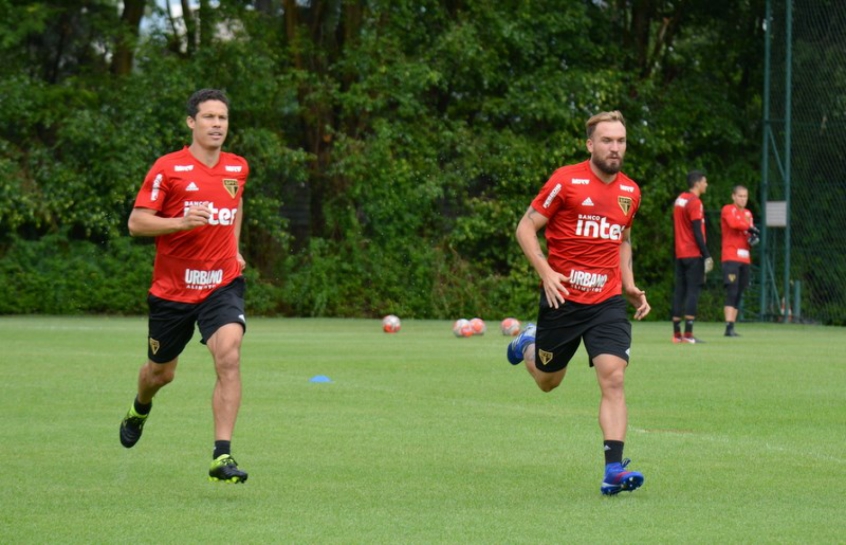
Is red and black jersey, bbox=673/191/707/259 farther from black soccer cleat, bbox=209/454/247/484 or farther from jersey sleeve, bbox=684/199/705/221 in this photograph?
black soccer cleat, bbox=209/454/247/484

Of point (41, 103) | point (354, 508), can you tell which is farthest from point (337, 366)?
point (41, 103)

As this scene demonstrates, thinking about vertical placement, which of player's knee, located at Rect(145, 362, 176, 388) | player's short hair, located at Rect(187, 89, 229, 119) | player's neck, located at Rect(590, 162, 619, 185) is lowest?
player's knee, located at Rect(145, 362, 176, 388)

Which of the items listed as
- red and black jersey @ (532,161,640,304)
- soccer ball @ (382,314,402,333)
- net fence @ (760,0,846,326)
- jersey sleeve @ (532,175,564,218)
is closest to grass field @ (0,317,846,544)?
red and black jersey @ (532,161,640,304)

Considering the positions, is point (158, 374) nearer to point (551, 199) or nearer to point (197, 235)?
point (197, 235)

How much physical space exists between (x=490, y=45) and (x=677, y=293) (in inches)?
525

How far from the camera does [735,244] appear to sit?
22703 mm

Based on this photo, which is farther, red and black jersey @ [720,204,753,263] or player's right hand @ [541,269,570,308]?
red and black jersey @ [720,204,753,263]

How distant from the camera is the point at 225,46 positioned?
106ft

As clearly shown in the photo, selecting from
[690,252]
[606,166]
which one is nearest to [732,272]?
[690,252]

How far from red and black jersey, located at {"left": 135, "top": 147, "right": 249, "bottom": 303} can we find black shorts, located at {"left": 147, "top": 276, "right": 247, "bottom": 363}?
51 millimetres

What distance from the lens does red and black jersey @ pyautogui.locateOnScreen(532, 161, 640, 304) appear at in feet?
27.8

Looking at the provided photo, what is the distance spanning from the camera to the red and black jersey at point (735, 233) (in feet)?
73.7

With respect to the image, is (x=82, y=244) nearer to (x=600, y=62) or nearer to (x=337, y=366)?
(x=600, y=62)

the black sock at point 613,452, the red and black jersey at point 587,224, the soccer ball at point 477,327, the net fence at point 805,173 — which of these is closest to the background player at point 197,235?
the red and black jersey at point 587,224
